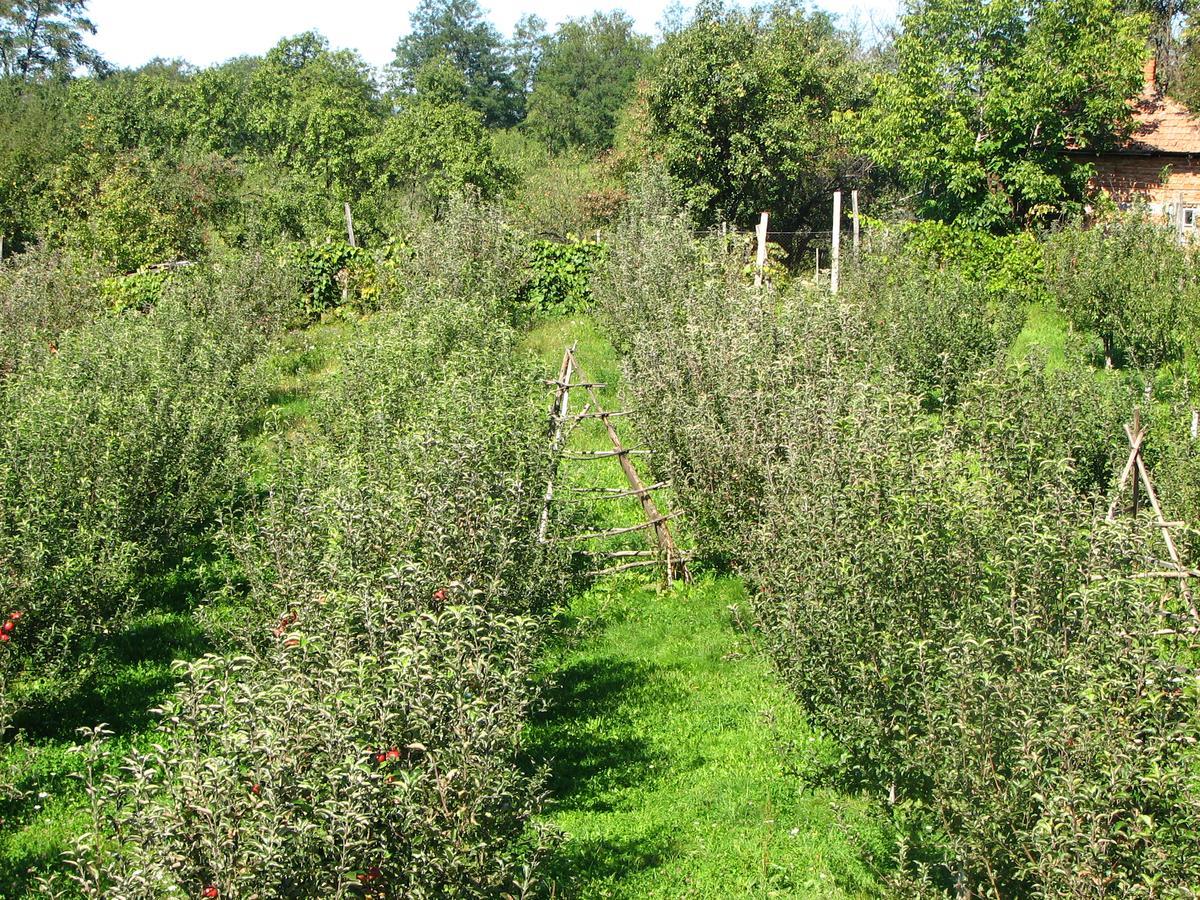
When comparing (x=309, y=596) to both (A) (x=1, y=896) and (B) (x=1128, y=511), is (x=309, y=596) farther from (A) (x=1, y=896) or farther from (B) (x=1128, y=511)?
(B) (x=1128, y=511)

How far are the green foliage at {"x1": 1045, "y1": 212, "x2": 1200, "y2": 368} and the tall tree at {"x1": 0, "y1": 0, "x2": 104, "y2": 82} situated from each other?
185ft

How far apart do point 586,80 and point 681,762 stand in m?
67.5

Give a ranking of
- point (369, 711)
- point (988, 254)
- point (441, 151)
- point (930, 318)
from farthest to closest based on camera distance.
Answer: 1. point (441, 151)
2. point (988, 254)
3. point (930, 318)
4. point (369, 711)

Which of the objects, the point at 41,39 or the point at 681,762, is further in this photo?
the point at 41,39

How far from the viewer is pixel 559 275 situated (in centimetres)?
2425

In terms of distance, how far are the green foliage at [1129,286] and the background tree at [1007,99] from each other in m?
5.46

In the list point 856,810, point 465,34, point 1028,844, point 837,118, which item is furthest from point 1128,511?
point 465,34

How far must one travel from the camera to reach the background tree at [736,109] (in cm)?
2759

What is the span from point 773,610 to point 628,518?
650 cm

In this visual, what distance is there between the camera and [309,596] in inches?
254

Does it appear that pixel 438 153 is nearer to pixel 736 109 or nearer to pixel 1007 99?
pixel 736 109

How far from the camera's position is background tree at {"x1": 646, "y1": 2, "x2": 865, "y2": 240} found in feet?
90.5

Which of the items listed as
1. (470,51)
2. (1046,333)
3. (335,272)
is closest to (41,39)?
(470,51)

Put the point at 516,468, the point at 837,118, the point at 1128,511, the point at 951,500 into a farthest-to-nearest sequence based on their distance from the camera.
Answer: the point at 837,118, the point at 1128,511, the point at 516,468, the point at 951,500
